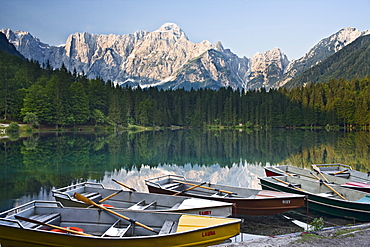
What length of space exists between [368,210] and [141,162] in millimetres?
21027

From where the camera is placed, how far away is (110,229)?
8391mm

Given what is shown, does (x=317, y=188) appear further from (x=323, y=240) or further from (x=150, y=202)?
(x=150, y=202)

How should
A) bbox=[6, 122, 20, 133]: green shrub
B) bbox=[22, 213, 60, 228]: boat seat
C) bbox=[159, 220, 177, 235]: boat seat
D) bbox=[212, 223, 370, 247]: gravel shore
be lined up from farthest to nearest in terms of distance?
bbox=[6, 122, 20, 133]: green shrub, bbox=[22, 213, 60, 228]: boat seat, bbox=[159, 220, 177, 235]: boat seat, bbox=[212, 223, 370, 247]: gravel shore

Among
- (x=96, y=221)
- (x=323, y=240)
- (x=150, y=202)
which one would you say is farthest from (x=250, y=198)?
(x=96, y=221)

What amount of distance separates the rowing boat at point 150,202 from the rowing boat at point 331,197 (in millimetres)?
4586

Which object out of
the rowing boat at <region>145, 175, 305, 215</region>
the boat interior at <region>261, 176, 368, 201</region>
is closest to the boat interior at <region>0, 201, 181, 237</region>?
the rowing boat at <region>145, 175, 305, 215</region>

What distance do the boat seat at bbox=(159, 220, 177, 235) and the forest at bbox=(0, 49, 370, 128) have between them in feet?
250

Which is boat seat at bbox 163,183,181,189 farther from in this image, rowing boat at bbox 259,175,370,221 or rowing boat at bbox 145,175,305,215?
rowing boat at bbox 259,175,370,221

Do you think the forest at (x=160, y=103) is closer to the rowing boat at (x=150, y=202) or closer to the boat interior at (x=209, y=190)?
the boat interior at (x=209, y=190)

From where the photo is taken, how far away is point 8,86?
77562 millimetres

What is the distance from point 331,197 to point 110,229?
9031mm

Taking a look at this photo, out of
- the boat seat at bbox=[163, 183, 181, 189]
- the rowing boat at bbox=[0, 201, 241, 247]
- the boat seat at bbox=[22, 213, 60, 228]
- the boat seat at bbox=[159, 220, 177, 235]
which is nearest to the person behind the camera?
the rowing boat at bbox=[0, 201, 241, 247]

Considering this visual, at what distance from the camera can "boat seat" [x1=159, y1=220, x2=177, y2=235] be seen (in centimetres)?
800

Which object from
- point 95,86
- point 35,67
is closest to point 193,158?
point 95,86
